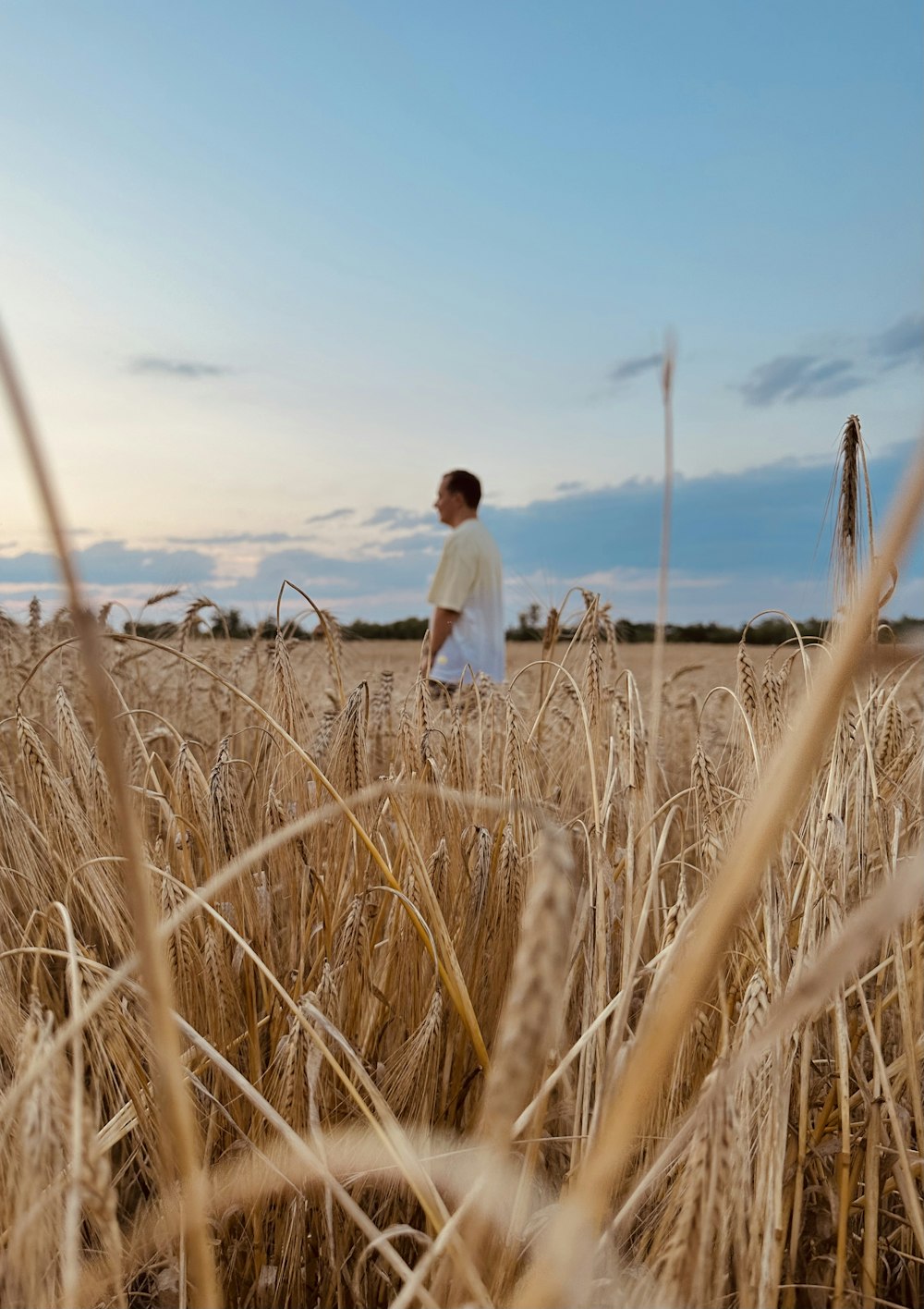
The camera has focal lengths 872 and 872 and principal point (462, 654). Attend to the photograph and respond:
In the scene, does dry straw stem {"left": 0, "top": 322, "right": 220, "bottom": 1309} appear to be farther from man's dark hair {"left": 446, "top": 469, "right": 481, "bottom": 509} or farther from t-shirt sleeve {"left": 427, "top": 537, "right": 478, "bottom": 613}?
man's dark hair {"left": 446, "top": 469, "right": 481, "bottom": 509}

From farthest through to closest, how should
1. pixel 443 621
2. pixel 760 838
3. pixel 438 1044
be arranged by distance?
pixel 443 621 → pixel 438 1044 → pixel 760 838

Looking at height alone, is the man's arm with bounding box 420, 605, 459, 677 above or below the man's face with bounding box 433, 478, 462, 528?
below

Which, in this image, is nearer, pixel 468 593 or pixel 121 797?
pixel 121 797

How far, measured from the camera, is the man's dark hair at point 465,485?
529cm

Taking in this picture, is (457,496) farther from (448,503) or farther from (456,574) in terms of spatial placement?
(456,574)

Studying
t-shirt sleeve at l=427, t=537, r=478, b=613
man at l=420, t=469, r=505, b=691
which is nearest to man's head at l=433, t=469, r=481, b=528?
man at l=420, t=469, r=505, b=691

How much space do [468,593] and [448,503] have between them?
22.8 inches

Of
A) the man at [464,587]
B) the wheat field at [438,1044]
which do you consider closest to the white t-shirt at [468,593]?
the man at [464,587]

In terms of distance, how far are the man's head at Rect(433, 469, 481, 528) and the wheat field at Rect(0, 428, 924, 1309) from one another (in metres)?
3.45

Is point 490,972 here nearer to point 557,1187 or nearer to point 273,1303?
point 557,1187

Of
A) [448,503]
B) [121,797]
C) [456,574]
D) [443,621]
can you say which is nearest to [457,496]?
[448,503]

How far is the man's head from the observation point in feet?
17.3

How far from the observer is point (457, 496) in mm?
5281

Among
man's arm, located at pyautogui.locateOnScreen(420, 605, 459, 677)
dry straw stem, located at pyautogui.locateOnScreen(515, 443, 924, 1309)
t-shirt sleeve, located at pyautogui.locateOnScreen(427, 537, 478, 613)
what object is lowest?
dry straw stem, located at pyautogui.locateOnScreen(515, 443, 924, 1309)
